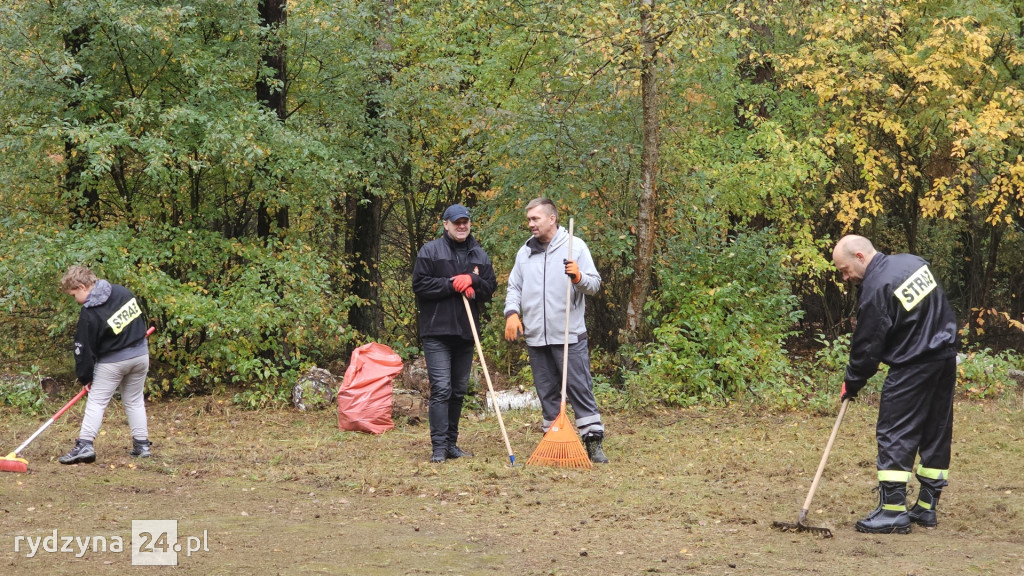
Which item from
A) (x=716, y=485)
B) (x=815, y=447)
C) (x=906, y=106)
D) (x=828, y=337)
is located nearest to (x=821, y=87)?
(x=906, y=106)

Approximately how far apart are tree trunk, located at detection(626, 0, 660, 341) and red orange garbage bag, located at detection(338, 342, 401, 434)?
325 centimetres

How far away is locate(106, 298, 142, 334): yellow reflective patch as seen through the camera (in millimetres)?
7219

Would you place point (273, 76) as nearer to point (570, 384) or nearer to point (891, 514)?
Result: point (570, 384)

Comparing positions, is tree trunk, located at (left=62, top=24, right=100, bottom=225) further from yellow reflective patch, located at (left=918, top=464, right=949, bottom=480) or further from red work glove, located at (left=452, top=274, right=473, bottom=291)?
yellow reflective patch, located at (left=918, top=464, right=949, bottom=480)

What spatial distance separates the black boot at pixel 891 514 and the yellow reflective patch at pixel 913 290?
3.21 feet

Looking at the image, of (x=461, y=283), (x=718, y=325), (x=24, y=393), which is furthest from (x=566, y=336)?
(x=24, y=393)

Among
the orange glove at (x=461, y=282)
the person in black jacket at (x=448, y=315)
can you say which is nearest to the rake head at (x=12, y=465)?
the person in black jacket at (x=448, y=315)

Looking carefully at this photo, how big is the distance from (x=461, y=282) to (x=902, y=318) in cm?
327

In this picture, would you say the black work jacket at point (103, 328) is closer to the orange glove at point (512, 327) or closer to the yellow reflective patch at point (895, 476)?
the orange glove at point (512, 327)

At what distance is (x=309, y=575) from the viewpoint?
14.4 ft

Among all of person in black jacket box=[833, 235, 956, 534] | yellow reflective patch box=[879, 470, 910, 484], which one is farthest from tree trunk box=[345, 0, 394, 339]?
yellow reflective patch box=[879, 470, 910, 484]

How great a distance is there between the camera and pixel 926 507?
539cm

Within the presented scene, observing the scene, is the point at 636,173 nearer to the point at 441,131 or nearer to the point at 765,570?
the point at 441,131

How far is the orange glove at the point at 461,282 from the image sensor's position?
24.0ft
